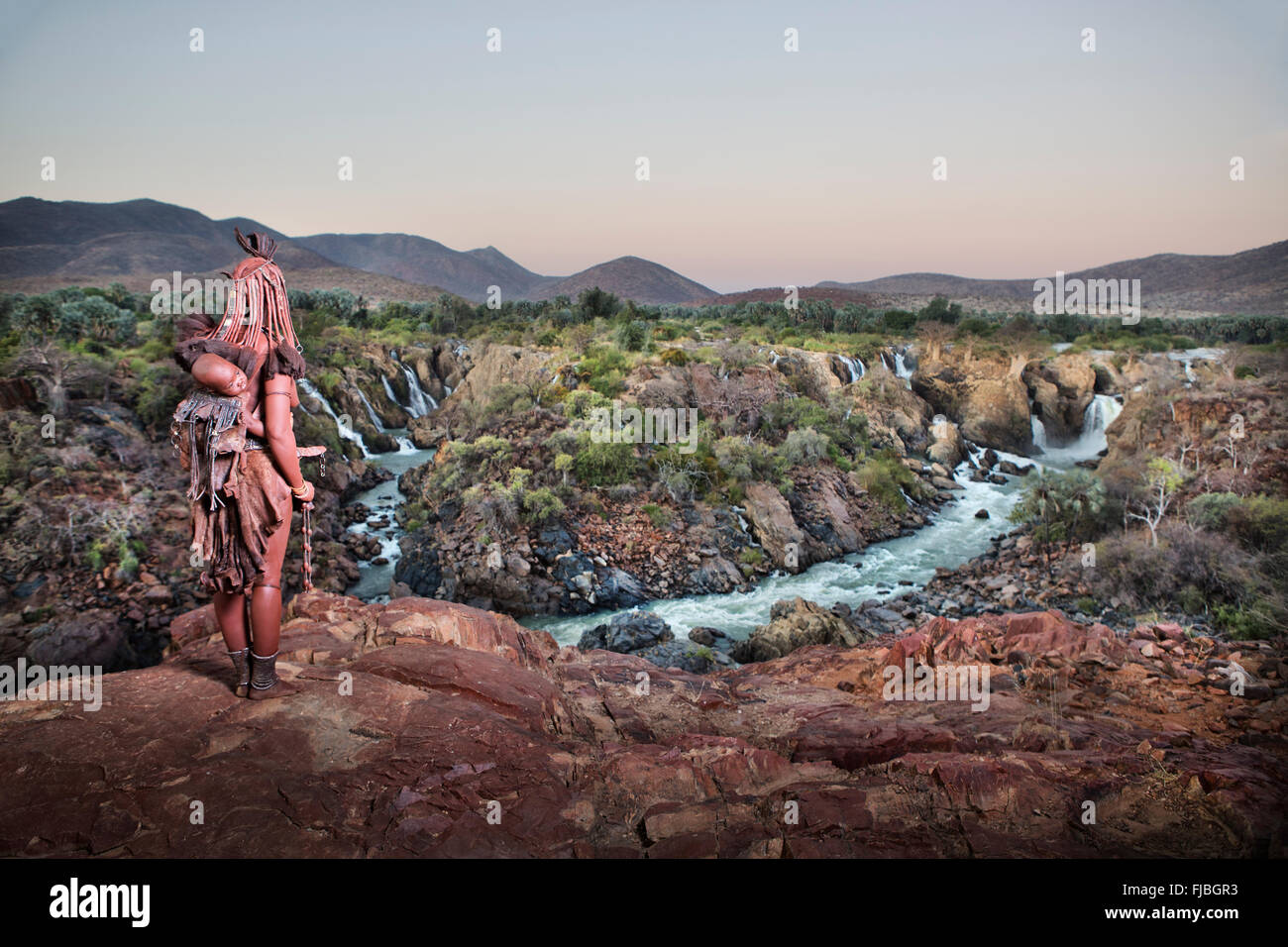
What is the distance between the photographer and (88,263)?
25.7 m

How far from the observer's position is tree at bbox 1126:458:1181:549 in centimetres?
1227

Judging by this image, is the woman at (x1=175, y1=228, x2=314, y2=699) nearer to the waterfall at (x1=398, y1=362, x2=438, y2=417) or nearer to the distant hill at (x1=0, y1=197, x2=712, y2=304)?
the distant hill at (x1=0, y1=197, x2=712, y2=304)

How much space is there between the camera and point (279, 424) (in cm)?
384

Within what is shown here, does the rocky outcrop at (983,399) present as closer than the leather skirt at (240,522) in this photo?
No

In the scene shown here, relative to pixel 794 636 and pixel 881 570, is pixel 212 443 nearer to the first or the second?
pixel 794 636

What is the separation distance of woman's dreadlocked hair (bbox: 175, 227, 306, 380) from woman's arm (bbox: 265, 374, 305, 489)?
0.07 metres

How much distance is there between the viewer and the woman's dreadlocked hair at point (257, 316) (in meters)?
3.72

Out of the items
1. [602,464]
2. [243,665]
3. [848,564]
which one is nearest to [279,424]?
[243,665]

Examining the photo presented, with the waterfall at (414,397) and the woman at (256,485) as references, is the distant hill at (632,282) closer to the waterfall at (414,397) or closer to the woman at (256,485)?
the waterfall at (414,397)

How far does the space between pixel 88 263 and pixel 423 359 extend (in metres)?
14.6

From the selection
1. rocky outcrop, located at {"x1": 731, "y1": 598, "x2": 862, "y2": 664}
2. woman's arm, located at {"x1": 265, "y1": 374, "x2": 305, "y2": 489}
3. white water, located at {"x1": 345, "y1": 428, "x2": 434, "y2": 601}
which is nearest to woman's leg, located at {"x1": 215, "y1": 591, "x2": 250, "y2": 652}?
woman's arm, located at {"x1": 265, "y1": 374, "x2": 305, "y2": 489}

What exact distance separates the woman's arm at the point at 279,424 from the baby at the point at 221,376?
13 cm

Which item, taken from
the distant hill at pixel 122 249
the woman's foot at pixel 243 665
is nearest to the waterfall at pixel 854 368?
the distant hill at pixel 122 249
